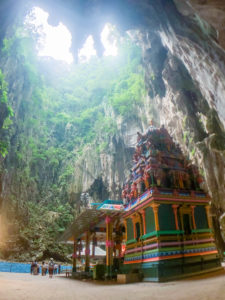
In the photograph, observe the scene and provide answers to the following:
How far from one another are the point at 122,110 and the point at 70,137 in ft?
39.3

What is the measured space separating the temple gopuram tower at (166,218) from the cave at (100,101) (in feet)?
12.8

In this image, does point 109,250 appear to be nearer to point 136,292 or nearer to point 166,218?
point 166,218

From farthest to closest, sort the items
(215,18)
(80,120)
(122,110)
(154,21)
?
1. (80,120)
2. (122,110)
3. (154,21)
4. (215,18)

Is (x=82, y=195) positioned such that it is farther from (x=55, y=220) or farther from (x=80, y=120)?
(x=80, y=120)

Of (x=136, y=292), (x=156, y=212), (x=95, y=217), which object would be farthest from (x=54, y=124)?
(x=136, y=292)

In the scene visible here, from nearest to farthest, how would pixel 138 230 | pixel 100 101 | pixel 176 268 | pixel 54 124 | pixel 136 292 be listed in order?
pixel 136 292 → pixel 176 268 → pixel 138 230 → pixel 54 124 → pixel 100 101

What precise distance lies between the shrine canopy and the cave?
6.76 meters

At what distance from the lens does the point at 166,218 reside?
39.4 feet

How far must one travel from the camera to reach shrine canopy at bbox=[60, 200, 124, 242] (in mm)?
13367

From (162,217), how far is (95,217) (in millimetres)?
4802

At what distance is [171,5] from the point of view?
8.82m

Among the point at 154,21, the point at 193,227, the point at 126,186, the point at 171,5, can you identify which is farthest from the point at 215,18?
the point at 126,186

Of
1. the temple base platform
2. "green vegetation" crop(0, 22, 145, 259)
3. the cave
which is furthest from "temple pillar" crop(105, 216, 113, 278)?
"green vegetation" crop(0, 22, 145, 259)

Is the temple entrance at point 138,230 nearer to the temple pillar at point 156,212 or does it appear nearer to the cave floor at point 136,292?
the temple pillar at point 156,212
